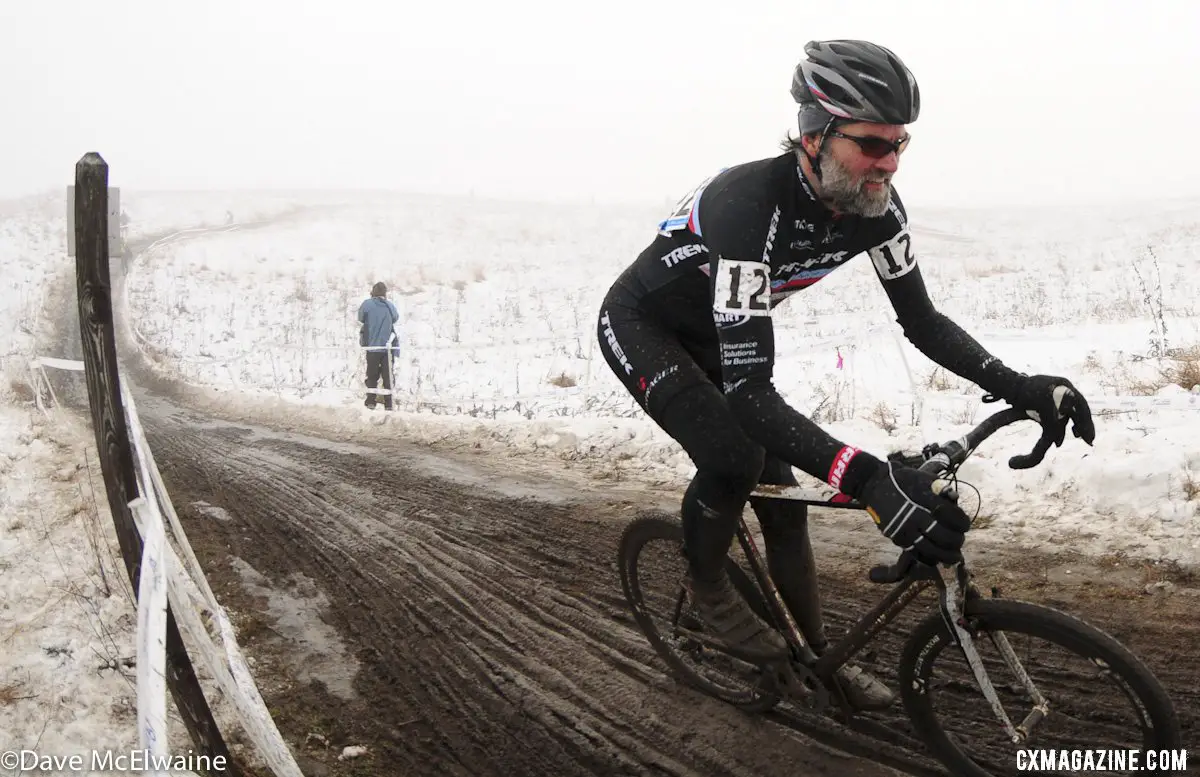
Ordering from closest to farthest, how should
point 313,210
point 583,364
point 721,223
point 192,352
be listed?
point 721,223 < point 583,364 < point 192,352 < point 313,210

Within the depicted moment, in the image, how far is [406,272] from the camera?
2992cm

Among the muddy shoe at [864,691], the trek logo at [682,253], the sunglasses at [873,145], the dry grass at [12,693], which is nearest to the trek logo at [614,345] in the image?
the trek logo at [682,253]

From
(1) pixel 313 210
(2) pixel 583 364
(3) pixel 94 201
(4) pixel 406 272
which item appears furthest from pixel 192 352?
(1) pixel 313 210

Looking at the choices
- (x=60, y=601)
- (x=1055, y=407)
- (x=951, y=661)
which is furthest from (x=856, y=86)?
(x=60, y=601)

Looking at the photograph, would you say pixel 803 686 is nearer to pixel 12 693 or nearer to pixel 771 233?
pixel 771 233

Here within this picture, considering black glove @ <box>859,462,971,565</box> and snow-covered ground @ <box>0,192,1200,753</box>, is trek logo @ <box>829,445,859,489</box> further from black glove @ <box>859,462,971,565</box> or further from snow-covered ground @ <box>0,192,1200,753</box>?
snow-covered ground @ <box>0,192,1200,753</box>

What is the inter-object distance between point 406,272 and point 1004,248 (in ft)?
62.9

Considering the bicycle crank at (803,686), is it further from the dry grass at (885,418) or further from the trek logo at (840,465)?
the dry grass at (885,418)

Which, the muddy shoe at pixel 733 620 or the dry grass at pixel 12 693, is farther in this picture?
the dry grass at pixel 12 693

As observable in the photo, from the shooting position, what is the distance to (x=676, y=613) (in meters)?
4.02

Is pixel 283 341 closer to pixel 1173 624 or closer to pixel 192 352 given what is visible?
pixel 192 352

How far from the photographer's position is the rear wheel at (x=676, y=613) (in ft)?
11.8

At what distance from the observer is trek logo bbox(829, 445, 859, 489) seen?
2688 mm

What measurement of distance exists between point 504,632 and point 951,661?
Result: 241 centimetres
